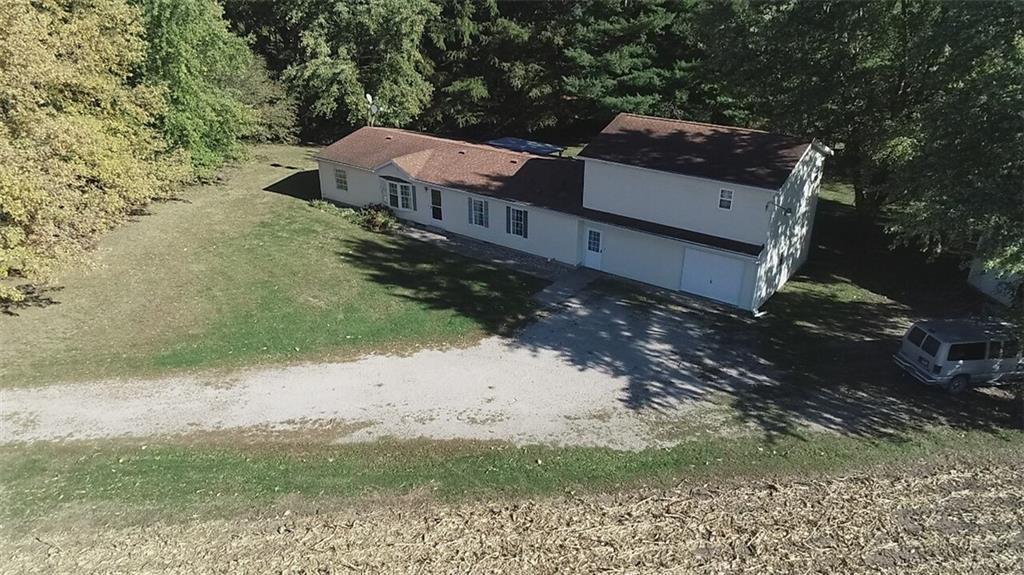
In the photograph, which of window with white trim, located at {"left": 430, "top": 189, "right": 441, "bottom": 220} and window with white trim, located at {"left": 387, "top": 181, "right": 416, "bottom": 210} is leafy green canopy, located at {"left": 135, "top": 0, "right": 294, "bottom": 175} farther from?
window with white trim, located at {"left": 430, "top": 189, "right": 441, "bottom": 220}

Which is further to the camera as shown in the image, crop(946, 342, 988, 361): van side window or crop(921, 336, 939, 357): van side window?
crop(921, 336, 939, 357): van side window

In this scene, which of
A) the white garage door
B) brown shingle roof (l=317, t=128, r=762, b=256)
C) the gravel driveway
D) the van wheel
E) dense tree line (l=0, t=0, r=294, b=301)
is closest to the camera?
the gravel driveway

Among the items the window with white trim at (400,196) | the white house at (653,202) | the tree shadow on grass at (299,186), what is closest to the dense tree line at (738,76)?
the white house at (653,202)

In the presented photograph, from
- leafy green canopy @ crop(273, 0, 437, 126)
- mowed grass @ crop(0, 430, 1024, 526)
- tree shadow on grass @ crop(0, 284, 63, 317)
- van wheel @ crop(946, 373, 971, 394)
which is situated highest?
leafy green canopy @ crop(273, 0, 437, 126)

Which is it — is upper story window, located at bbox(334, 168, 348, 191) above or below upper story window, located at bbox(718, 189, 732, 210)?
below

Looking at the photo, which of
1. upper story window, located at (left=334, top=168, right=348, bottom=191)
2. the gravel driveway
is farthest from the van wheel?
upper story window, located at (left=334, top=168, right=348, bottom=191)

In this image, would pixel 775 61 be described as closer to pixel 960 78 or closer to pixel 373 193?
pixel 960 78

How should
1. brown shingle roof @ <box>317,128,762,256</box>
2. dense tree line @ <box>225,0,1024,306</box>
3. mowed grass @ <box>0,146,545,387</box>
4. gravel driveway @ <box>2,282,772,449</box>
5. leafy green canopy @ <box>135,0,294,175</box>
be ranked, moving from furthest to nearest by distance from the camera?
leafy green canopy @ <box>135,0,294,175</box>
brown shingle roof @ <box>317,128,762,256</box>
mowed grass @ <box>0,146,545,387</box>
dense tree line @ <box>225,0,1024,306</box>
gravel driveway @ <box>2,282,772,449</box>

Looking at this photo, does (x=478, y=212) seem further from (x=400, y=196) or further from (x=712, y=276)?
(x=712, y=276)
